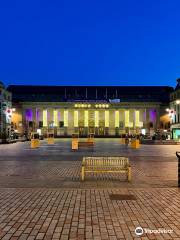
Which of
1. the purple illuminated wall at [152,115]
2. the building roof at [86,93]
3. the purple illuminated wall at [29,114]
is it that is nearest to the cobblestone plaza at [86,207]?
the purple illuminated wall at [29,114]

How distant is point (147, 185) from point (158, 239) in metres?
6.13

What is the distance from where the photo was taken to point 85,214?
27.2 ft

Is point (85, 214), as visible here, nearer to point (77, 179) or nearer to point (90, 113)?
point (77, 179)

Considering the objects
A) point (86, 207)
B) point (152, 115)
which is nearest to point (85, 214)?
point (86, 207)

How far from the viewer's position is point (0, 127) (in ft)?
323

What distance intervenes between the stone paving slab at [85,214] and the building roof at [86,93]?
125264mm

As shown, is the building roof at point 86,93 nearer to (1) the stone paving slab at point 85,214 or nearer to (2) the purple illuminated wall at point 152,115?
(2) the purple illuminated wall at point 152,115

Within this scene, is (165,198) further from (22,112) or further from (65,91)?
(65,91)

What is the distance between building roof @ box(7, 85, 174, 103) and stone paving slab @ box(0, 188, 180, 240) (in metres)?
125

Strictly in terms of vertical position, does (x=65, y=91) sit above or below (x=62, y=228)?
above

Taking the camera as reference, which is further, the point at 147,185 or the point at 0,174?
the point at 0,174

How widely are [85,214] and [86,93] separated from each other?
445 ft

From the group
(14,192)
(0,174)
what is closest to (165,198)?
(14,192)

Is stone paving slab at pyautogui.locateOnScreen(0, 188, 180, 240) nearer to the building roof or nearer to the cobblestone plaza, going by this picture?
the cobblestone plaza
